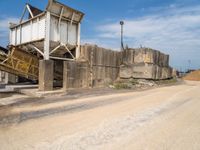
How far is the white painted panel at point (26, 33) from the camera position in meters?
14.8

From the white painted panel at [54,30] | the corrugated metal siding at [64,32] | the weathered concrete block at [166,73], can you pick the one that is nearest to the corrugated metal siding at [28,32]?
the white painted panel at [54,30]

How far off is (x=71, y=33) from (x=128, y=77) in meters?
6.65

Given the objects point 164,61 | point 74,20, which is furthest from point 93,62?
point 164,61

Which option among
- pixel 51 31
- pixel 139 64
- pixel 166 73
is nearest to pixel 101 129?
pixel 51 31

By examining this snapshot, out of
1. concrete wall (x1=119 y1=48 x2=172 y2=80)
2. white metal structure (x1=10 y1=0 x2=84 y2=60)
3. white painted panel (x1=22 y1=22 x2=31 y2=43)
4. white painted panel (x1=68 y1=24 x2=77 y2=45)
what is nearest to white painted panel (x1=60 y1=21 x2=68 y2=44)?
white metal structure (x1=10 y1=0 x2=84 y2=60)

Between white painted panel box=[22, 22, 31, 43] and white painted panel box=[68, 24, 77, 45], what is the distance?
2.90 meters

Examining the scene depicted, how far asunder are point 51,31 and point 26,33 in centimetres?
264

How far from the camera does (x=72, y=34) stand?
49.9 feet

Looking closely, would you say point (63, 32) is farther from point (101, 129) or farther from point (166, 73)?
point (166, 73)

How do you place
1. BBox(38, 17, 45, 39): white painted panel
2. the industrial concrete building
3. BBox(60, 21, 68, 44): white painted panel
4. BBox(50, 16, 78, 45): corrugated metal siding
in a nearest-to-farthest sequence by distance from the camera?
1. the industrial concrete building
2. BBox(38, 17, 45, 39): white painted panel
3. BBox(50, 16, 78, 45): corrugated metal siding
4. BBox(60, 21, 68, 44): white painted panel

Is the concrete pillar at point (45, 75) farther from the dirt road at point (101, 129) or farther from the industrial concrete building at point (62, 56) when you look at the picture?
the dirt road at point (101, 129)

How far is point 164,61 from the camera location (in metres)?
22.6

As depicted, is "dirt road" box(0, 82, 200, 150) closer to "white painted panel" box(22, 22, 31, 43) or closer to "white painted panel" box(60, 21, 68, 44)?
"white painted panel" box(60, 21, 68, 44)

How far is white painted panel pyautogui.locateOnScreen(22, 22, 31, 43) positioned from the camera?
14789 mm
